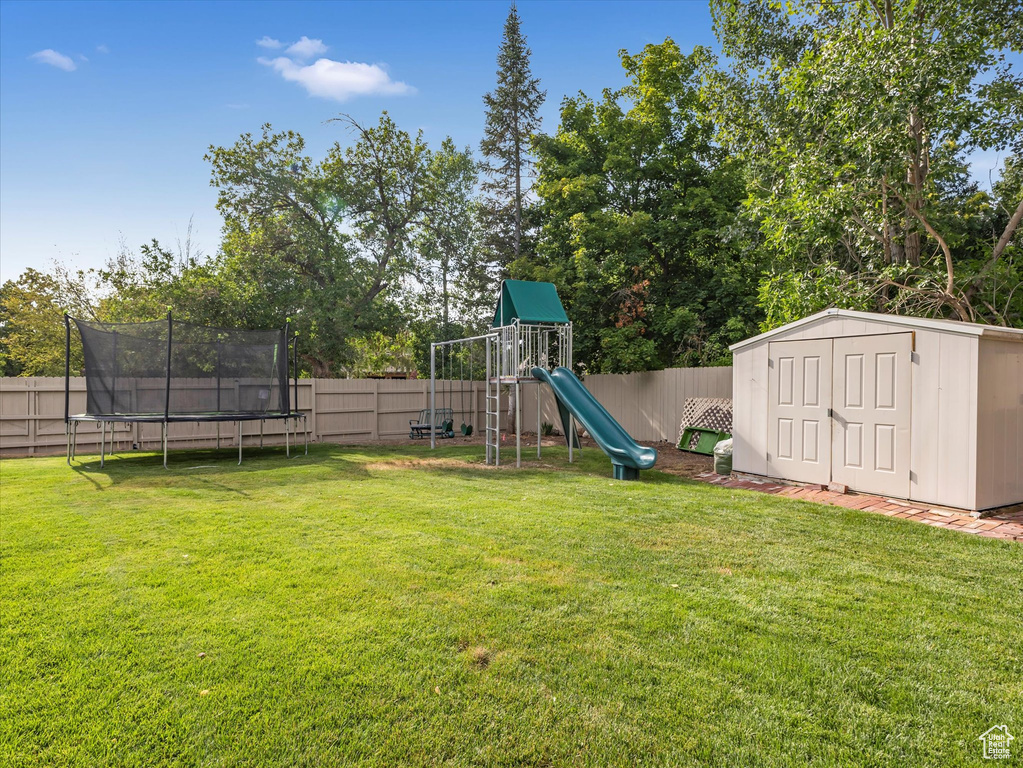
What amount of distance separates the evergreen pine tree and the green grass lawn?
13025 millimetres

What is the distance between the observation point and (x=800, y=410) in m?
6.64

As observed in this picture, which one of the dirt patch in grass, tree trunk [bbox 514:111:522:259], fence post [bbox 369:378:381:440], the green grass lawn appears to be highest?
tree trunk [bbox 514:111:522:259]

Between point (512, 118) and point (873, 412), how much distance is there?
14.2 meters

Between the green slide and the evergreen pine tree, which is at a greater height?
the evergreen pine tree

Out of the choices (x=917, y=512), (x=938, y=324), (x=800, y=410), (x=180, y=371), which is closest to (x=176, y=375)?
(x=180, y=371)

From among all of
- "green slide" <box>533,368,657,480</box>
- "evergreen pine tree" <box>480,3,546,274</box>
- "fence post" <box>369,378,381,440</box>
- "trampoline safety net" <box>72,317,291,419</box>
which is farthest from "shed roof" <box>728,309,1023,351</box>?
"evergreen pine tree" <box>480,3,546,274</box>

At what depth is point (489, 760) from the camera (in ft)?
5.78

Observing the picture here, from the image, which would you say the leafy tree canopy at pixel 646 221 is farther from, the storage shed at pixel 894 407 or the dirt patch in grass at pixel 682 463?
the storage shed at pixel 894 407

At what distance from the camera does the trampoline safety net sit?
9.02 meters

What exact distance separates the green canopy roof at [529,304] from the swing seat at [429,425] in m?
3.85

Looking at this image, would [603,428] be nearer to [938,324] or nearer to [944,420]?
[944,420]

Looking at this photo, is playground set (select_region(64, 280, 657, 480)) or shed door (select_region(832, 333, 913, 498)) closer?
shed door (select_region(832, 333, 913, 498))

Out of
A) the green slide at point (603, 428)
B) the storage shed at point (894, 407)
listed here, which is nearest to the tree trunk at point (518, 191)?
the green slide at point (603, 428)

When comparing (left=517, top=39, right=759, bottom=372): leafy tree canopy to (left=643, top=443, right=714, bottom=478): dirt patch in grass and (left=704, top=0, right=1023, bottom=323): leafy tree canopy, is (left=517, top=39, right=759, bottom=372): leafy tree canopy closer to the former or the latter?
(left=643, top=443, right=714, bottom=478): dirt patch in grass
